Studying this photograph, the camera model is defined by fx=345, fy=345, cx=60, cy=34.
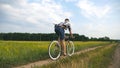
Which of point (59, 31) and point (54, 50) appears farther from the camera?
point (54, 50)

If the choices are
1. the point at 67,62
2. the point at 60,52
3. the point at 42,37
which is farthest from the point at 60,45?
the point at 42,37

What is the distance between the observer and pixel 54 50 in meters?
16.6

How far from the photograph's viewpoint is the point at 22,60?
16.5 meters

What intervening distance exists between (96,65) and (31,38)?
309ft

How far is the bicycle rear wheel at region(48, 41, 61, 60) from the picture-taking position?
16472mm

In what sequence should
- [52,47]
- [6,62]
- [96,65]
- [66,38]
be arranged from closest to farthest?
[6,62]
[52,47]
[66,38]
[96,65]

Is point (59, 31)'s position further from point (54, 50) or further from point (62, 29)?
point (54, 50)

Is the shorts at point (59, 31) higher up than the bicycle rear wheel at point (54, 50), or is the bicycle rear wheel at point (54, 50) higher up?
the shorts at point (59, 31)

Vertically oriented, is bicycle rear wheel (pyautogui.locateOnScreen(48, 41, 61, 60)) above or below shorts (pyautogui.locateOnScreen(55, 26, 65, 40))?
below

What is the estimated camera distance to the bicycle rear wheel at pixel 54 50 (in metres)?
16.5

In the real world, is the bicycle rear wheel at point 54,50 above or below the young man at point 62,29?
below

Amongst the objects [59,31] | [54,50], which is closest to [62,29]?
[59,31]

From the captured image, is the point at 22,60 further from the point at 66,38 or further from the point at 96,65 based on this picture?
the point at 96,65

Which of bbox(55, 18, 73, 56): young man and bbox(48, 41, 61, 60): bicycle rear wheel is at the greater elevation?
bbox(55, 18, 73, 56): young man
